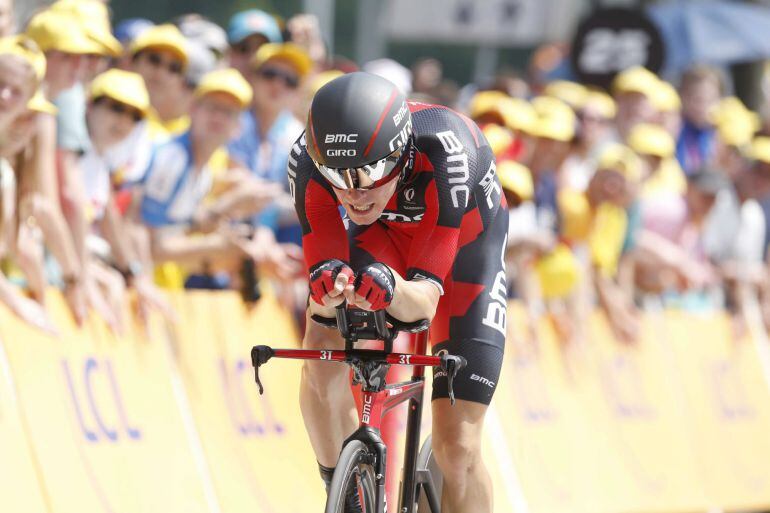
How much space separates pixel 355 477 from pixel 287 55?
15.4 ft

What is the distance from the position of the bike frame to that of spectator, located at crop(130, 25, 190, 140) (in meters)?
3.42

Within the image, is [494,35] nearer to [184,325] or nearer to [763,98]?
[763,98]

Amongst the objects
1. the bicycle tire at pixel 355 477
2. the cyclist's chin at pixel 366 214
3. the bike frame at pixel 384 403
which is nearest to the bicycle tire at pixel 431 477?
the bike frame at pixel 384 403

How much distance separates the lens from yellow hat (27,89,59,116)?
6570 mm

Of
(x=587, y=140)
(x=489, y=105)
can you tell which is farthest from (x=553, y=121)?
(x=587, y=140)

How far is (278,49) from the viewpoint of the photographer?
29.4 feet

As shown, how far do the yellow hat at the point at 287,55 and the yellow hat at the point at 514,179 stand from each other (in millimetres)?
1490

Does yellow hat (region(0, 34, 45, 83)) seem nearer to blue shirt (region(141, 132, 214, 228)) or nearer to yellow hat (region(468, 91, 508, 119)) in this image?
blue shirt (region(141, 132, 214, 228))

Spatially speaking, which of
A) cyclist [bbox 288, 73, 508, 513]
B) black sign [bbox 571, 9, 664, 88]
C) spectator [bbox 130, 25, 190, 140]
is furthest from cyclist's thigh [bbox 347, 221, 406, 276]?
black sign [bbox 571, 9, 664, 88]

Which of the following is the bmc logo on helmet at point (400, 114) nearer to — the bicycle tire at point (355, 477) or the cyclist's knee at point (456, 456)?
the bicycle tire at point (355, 477)

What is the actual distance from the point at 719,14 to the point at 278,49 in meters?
7.35

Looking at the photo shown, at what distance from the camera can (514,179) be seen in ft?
27.8

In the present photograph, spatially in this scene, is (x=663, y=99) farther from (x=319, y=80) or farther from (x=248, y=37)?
(x=248, y=37)

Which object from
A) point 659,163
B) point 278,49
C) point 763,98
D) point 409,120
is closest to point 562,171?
point 659,163
